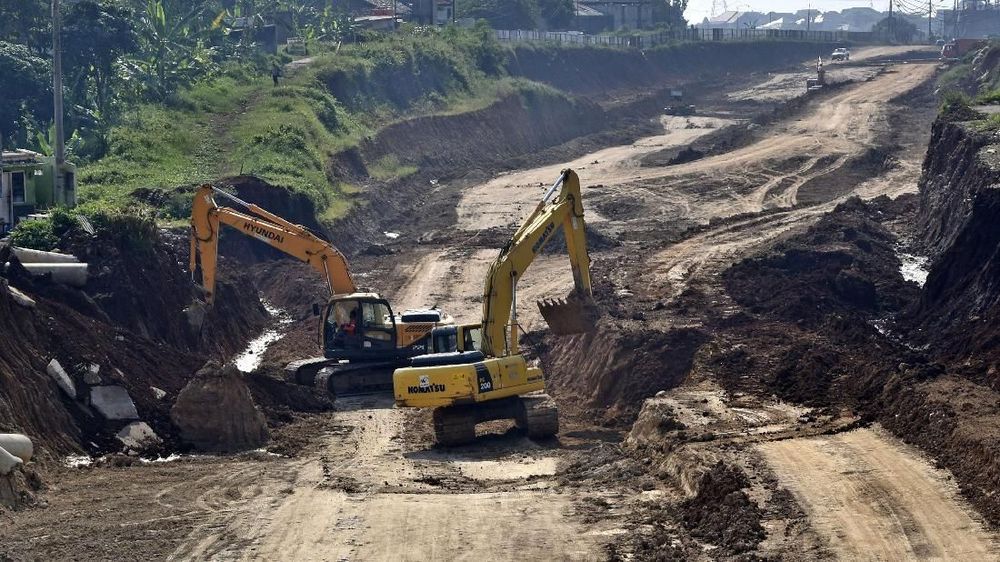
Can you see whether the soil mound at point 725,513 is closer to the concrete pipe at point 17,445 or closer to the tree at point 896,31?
the concrete pipe at point 17,445

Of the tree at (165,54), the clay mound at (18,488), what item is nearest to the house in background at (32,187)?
the clay mound at (18,488)

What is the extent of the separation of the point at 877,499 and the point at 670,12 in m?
151

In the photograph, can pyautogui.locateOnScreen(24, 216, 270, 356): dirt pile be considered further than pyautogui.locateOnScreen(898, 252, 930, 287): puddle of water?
No

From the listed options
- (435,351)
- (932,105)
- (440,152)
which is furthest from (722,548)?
(932,105)

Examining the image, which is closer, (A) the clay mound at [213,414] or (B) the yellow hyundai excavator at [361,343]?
(A) the clay mound at [213,414]

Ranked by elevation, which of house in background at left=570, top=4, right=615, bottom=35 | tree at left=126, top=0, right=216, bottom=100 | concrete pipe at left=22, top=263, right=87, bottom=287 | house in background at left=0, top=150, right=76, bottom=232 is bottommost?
concrete pipe at left=22, top=263, right=87, bottom=287

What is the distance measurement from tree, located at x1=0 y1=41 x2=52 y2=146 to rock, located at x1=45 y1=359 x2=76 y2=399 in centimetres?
3371

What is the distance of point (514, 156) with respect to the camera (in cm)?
8275

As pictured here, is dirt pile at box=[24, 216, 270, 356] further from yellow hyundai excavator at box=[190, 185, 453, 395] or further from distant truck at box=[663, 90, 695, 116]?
distant truck at box=[663, 90, 695, 116]

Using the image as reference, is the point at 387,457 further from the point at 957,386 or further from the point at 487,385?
the point at 957,386

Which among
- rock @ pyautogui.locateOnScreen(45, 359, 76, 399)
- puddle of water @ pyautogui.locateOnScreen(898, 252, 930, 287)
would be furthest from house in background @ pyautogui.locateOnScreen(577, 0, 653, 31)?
rock @ pyautogui.locateOnScreen(45, 359, 76, 399)

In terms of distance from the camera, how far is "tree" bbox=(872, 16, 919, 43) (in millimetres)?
174025

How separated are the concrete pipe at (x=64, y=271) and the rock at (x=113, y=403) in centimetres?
600

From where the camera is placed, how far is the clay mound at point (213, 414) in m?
29.4
